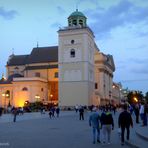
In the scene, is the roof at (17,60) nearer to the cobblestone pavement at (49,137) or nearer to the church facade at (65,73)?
the church facade at (65,73)

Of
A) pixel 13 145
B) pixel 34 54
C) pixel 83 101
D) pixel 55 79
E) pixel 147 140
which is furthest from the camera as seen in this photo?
pixel 34 54

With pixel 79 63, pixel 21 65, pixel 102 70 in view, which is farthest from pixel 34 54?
pixel 79 63

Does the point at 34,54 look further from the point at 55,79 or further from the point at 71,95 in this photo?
the point at 71,95

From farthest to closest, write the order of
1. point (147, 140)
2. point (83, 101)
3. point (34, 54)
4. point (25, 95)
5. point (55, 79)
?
point (34, 54)
point (55, 79)
point (25, 95)
point (83, 101)
point (147, 140)

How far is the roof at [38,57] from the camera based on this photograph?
10012 centimetres

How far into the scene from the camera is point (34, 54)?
104 meters

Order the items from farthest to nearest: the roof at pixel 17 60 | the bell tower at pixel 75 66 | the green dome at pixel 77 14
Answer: the roof at pixel 17 60
the green dome at pixel 77 14
the bell tower at pixel 75 66

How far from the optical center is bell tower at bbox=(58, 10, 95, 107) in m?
78.9

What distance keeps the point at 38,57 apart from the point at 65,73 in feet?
74.3

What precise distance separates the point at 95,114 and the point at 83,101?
61.8 metres

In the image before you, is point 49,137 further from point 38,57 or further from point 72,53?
point 38,57

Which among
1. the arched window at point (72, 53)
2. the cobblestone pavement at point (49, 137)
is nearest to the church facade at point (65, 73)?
the arched window at point (72, 53)

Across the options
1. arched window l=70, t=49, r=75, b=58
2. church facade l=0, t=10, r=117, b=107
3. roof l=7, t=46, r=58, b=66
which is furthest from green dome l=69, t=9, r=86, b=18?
roof l=7, t=46, r=58, b=66

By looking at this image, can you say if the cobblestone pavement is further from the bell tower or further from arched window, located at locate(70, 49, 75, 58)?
arched window, located at locate(70, 49, 75, 58)
